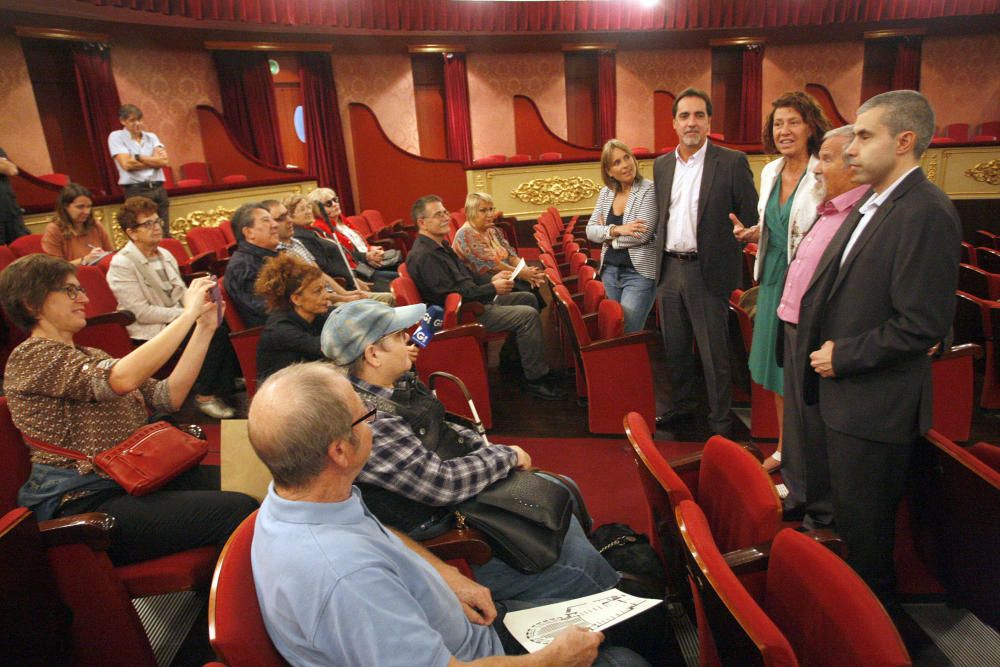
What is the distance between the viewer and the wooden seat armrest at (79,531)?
1.44 meters

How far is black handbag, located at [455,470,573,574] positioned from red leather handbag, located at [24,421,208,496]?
0.80 metres

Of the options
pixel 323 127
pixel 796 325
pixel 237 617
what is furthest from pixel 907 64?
pixel 237 617

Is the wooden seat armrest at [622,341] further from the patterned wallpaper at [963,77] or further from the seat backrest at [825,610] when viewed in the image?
the patterned wallpaper at [963,77]

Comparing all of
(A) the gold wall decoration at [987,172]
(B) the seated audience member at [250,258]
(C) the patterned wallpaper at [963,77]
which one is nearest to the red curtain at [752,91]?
(C) the patterned wallpaper at [963,77]

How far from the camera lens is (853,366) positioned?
1516 mm

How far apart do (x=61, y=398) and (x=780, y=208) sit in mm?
2345

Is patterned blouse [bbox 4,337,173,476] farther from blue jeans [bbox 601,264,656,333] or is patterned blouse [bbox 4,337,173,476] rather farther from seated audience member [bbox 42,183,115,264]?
seated audience member [bbox 42,183,115,264]

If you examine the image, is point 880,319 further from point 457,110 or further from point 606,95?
point 606,95

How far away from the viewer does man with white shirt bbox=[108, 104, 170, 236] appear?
537 centimetres

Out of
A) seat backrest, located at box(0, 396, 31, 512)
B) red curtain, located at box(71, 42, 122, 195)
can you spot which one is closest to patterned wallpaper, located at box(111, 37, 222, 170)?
red curtain, located at box(71, 42, 122, 195)

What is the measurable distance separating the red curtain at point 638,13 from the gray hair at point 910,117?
7118mm

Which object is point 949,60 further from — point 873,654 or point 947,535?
point 873,654

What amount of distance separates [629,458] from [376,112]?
7.94 metres

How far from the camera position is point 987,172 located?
7.51m
